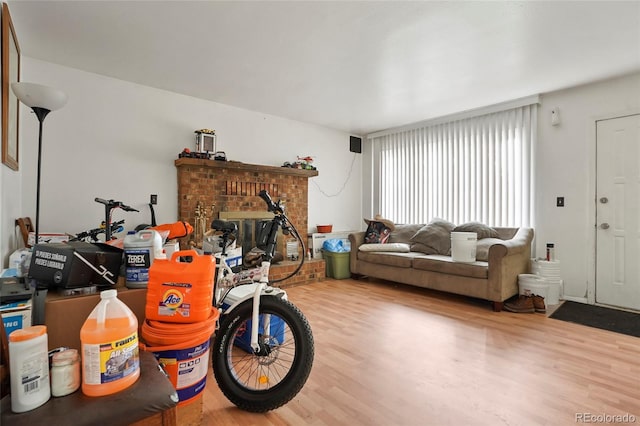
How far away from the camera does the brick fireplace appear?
12.5 feet

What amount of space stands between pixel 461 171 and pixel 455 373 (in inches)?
132

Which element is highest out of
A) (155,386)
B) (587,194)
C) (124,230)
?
(587,194)

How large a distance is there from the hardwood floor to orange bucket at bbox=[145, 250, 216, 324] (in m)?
0.62

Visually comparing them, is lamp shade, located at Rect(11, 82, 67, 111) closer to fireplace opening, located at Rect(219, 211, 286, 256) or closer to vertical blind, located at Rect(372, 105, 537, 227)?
fireplace opening, located at Rect(219, 211, 286, 256)

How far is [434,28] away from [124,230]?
11.8ft

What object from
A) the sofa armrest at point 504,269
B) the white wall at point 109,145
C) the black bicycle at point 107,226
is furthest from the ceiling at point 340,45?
the sofa armrest at point 504,269

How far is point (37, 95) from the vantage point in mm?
1921

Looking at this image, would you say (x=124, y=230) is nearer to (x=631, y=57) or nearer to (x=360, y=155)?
(x=360, y=155)

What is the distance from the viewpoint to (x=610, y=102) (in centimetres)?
341

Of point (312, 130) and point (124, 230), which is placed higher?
point (312, 130)

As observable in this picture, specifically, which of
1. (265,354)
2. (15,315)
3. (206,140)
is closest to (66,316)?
(15,315)

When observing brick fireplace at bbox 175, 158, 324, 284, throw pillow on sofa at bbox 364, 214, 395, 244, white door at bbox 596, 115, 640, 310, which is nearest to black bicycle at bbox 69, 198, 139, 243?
brick fireplace at bbox 175, 158, 324, 284

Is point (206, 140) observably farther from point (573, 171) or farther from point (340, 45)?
point (573, 171)

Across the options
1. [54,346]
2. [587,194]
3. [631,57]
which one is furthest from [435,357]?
[631,57]
